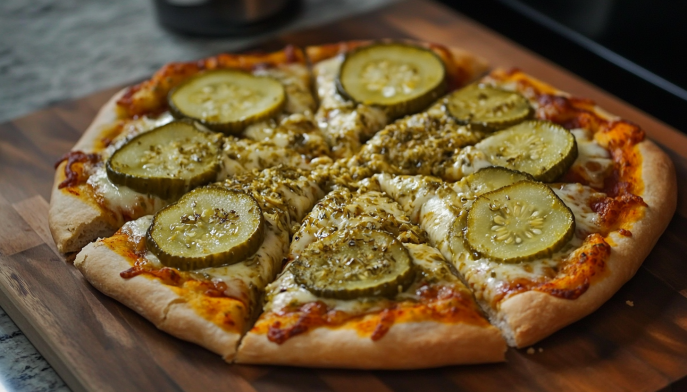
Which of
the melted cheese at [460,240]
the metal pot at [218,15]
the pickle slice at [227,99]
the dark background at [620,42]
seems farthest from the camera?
the metal pot at [218,15]

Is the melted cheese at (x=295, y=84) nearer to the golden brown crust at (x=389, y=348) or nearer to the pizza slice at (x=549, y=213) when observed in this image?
the pizza slice at (x=549, y=213)

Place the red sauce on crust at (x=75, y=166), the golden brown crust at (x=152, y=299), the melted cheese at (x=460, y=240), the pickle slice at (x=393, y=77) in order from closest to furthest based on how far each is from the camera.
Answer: the golden brown crust at (x=152, y=299) < the melted cheese at (x=460, y=240) < the red sauce on crust at (x=75, y=166) < the pickle slice at (x=393, y=77)

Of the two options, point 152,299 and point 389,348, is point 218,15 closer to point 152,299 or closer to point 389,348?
point 152,299

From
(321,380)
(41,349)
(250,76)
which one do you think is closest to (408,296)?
(321,380)

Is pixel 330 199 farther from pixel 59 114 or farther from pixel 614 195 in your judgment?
pixel 59 114

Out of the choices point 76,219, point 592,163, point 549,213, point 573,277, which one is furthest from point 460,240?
point 76,219

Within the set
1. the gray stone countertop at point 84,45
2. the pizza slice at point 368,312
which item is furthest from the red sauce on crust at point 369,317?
the gray stone countertop at point 84,45
